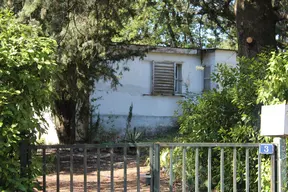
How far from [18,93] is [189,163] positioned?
3.99 m

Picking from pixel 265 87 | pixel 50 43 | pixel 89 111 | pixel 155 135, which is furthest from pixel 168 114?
pixel 50 43

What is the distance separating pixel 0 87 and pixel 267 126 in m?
3.02

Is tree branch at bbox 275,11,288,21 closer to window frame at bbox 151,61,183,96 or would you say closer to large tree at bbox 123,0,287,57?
large tree at bbox 123,0,287,57

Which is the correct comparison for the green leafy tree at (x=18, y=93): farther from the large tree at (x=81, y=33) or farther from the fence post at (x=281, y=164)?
the large tree at (x=81, y=33)

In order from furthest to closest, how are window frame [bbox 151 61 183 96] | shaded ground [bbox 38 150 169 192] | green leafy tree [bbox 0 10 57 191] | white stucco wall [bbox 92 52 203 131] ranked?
window frame [bbox 151 61 183 96] → white stucco wall [bbox 92 52 203 131] → shaded ground [bbox 38 150 169 192] → green leafy tree [bbox 0 10 57 191]

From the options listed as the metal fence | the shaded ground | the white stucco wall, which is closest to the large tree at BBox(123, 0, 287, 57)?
the metal fence

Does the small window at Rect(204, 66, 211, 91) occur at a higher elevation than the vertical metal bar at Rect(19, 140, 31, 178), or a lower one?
higher

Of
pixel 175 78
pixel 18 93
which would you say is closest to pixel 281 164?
pixel 18 93

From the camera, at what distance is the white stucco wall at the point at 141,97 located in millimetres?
17797

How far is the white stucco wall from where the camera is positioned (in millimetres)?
17797

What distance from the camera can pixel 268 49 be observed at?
354 inches

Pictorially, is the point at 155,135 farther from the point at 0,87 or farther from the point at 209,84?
the point at 0,87

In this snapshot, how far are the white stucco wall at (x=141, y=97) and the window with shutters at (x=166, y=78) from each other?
17 cm

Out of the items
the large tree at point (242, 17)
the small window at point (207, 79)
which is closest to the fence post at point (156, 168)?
the large tree at point (242, 17)
